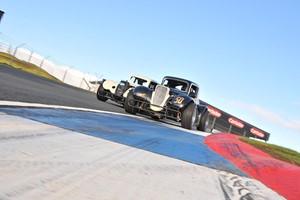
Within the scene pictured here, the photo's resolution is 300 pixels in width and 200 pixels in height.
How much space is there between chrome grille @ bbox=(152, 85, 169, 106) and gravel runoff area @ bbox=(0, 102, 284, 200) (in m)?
7.74

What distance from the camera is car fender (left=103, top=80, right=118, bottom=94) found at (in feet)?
47.0

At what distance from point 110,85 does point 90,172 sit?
40.6 feet

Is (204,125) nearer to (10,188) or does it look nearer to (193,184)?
(193,184)

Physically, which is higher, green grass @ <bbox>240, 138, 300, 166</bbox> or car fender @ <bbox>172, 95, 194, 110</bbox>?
car fender @ <bbox>172, 95, 194, 110</bbox>

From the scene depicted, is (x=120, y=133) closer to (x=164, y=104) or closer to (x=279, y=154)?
(x=279, y=154)

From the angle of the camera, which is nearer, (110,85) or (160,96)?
(160,96)

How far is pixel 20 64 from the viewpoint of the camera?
28.2 meters

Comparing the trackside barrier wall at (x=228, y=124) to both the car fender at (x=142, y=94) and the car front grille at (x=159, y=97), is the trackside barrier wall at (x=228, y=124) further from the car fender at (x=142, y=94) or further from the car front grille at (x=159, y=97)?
the car fender at (x=142, y=94)

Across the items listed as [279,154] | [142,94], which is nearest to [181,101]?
[142,94]

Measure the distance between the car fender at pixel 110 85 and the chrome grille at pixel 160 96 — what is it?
10.6 ft

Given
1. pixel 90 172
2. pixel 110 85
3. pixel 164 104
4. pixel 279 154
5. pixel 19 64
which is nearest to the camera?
pixel 90 172

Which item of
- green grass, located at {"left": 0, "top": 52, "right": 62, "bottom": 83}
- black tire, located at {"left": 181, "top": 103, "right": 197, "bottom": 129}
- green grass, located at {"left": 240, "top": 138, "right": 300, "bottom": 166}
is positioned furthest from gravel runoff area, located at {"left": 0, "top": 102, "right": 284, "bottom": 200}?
green grass, located at {"left": 0, "top": 52, "right": 62, "bottom": 83}

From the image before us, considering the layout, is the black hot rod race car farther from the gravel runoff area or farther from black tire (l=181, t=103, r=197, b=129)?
the gravel runoff area

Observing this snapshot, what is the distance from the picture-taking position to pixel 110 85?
14.5m
